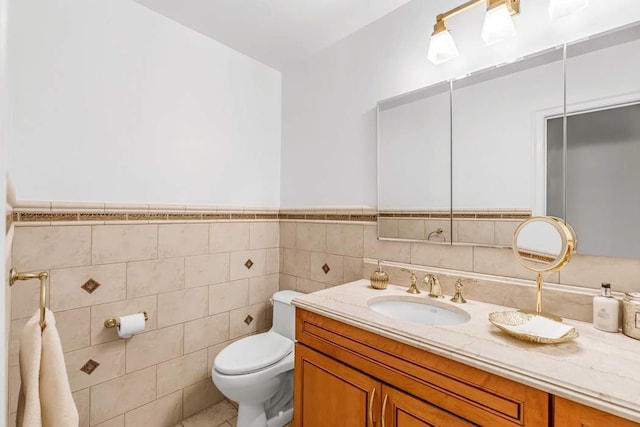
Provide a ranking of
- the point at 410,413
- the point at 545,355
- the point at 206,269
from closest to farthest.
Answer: the point at 545,355, the point at 410,413, the point at 206,269

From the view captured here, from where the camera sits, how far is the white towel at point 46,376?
0.67 m

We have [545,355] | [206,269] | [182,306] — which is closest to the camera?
[545,355]

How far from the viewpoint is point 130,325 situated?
1584mm

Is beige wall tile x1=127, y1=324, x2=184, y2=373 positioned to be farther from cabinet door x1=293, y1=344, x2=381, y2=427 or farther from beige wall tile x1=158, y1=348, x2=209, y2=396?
cabinet door x1=293, y1=344, x2=381, y2=427

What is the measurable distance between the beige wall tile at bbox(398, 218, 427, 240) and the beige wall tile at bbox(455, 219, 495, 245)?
0.19m

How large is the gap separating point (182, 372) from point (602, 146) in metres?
2.33

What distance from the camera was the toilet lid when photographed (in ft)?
5.11

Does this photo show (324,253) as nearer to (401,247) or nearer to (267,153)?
(401,247)

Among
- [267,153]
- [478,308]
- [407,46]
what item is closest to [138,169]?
[267,153]

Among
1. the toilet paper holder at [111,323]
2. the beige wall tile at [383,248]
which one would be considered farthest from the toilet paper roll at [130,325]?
the beige wall tile at [383,248]

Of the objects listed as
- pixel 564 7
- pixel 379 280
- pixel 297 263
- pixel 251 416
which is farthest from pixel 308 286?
pixel 564 7

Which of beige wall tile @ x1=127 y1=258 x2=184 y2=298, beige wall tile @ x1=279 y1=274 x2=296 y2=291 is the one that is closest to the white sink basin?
beige wall tile @ x1=279 y1=274 x2=296 y2=291

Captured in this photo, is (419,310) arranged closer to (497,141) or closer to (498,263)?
(498,263)

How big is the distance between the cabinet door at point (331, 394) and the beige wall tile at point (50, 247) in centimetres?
116
